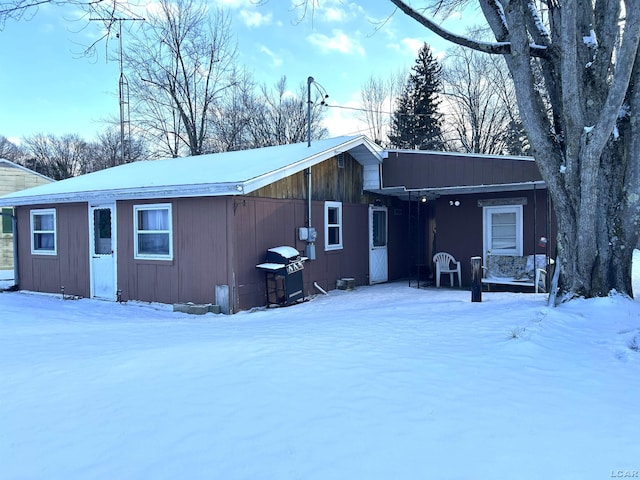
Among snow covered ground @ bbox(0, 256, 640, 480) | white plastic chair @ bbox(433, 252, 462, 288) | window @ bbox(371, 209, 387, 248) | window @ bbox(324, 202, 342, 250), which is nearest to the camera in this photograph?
snow covered ground @ bbox(0, 256, 640, 480)

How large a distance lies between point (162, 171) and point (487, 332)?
334 inches

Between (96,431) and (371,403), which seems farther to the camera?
(371,403)

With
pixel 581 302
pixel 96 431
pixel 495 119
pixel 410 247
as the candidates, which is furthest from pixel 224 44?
pixel 96 431

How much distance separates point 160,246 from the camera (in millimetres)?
9234

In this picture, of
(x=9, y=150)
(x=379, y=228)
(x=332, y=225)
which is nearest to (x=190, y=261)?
(x=332, y=225)

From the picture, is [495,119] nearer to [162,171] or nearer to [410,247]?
[410,247]

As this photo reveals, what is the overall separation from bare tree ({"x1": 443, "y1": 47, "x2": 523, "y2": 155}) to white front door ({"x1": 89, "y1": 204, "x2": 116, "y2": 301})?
926 inches

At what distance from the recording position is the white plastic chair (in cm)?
1199

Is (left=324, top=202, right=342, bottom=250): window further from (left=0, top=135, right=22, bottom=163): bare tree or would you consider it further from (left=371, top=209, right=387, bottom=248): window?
(left=0, top=135, right=22, bottom=163): bare tree

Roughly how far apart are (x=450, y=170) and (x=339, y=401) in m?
A: 8.25

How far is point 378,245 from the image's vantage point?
12.5 metres

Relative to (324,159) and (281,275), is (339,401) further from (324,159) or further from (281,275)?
(324,159)

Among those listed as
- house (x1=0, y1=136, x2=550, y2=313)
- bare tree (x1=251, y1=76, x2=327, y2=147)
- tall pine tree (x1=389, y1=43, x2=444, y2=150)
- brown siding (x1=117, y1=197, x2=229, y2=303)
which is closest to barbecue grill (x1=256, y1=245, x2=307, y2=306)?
house (x1=0, y1=136, x2=550, y2=313)

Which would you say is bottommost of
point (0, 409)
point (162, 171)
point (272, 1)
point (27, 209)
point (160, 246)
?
point (0, 409)
